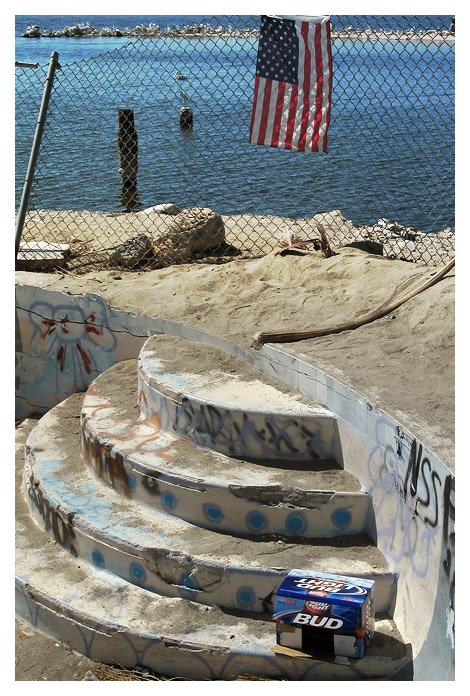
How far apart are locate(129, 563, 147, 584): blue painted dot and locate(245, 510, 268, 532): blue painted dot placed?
2.47ft

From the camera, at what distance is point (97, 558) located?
19.1ft

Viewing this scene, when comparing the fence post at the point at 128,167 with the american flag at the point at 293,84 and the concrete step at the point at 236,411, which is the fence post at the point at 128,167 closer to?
the american flag at the point at 293,84

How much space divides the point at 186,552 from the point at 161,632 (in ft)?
1.67

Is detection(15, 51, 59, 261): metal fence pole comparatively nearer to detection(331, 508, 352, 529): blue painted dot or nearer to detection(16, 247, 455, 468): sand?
detection(16, 247, 455, 468): sand

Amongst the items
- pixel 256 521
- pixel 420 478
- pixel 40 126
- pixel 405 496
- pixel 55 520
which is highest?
pixel 40 126

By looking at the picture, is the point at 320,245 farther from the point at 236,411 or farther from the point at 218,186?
the point at 218,186

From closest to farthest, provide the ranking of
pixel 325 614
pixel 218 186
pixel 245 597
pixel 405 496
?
pixel 325 614
pixel 405 496
pixel 245 597
pixel 218 186

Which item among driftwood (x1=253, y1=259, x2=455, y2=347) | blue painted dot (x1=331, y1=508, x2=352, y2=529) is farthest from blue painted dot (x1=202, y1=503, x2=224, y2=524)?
driftwood (x1=253, y1=259, x2=455, y2=347)

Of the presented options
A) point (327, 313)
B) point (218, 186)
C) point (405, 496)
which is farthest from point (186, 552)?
point (218, 186)

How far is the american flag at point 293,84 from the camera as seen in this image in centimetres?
781

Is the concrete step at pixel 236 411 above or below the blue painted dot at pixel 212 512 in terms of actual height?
above

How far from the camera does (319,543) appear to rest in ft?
18.2

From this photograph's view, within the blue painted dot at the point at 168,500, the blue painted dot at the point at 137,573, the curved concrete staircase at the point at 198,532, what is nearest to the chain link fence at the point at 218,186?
the curved concrete staircase at the point at 198,532

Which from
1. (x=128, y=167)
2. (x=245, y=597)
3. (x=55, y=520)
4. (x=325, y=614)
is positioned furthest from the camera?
(x=128, y=167)
